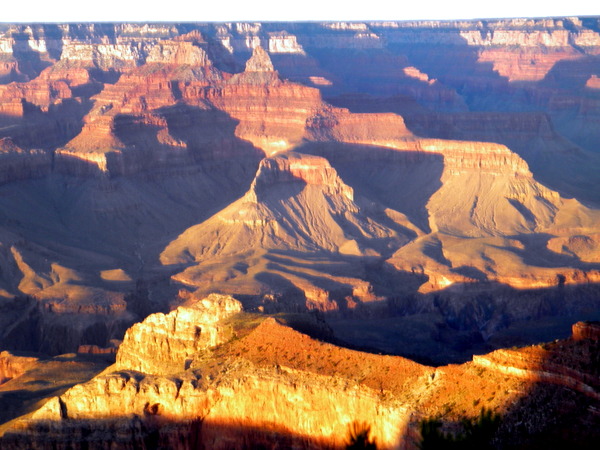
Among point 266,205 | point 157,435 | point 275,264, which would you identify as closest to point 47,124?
point 266,205

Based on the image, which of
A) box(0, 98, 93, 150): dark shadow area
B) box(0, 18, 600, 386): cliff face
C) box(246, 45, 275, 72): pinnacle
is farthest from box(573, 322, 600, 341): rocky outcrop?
box(246, 45, 275, 72): pinnacle

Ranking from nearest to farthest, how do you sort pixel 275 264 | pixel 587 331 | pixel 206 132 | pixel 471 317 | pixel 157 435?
pixel 587 331 < pixel 157 435 < pixel 471 317 < pixel 275 264 < pixel 206 132

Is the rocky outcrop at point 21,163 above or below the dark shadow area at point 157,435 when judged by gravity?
below

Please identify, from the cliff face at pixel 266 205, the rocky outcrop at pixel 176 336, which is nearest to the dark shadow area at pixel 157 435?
the rocky outcrop at pixel 176 336

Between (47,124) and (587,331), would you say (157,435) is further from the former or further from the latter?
(47,124)

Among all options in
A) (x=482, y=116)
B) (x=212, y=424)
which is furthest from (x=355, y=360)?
(x=482, y=116)

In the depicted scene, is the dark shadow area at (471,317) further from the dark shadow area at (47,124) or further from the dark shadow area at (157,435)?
the dark shadow area at (47,124)

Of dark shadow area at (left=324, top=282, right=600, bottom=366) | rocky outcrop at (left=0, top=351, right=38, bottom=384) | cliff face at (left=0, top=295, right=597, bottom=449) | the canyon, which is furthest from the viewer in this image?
dark shadow area at (left=324, top=282, right=600, bottom=366)

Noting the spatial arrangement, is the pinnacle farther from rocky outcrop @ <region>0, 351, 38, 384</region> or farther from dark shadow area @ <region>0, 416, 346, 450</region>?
dark shadow area @ <region>0, 416, 346, 450</region>
